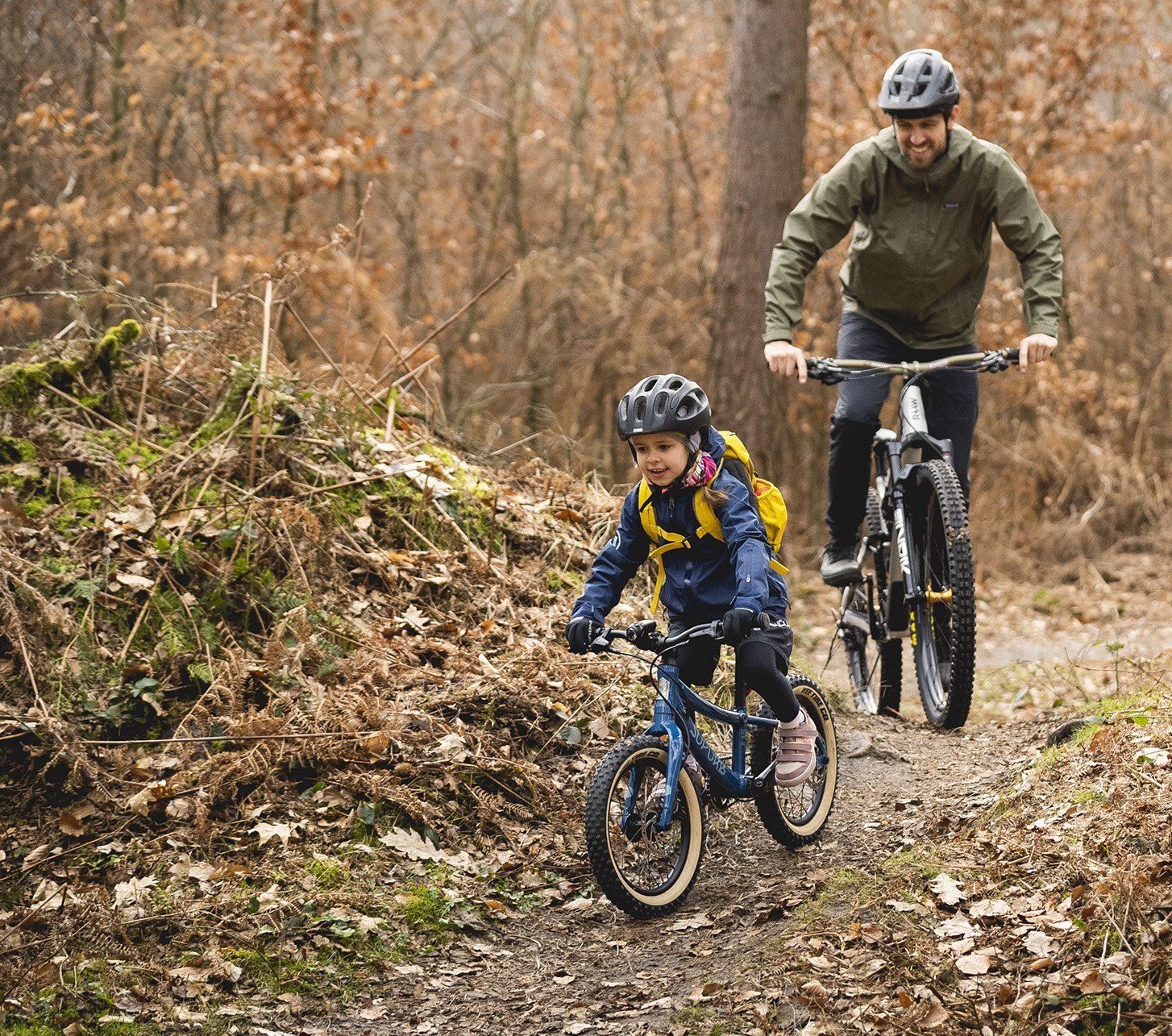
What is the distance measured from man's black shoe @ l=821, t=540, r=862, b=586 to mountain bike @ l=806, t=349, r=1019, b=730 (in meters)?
0.08

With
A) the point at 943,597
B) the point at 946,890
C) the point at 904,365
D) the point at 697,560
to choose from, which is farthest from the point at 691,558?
the point at 904,365

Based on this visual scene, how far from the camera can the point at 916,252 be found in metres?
6.11

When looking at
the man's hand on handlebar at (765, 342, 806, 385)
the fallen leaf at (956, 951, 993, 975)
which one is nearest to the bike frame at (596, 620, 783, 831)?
the fallen leaf at (956, 951, 993, 975)

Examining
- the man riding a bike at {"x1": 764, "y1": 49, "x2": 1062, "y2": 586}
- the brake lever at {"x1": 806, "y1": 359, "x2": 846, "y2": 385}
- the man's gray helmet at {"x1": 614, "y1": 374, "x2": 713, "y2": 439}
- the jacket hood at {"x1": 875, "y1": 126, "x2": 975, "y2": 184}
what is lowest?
the man's gray helmet at {"x1": 614, "y1": 374, "x2": 713, "y2": 439}

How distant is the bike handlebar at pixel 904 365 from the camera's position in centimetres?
590

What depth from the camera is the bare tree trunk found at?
10797mm

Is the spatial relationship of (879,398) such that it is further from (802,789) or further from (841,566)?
(802,789)

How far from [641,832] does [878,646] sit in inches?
123

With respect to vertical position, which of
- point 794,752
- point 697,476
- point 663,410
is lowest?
point 794,752

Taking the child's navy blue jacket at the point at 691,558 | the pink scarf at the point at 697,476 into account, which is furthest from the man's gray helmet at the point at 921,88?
the pink scarf at the point at 697,476

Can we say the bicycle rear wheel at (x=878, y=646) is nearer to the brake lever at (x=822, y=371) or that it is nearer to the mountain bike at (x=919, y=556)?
the mountain bike at (x=919, y=556)

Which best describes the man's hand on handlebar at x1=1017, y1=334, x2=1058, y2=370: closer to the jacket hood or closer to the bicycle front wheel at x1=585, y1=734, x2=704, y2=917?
the jacket hood

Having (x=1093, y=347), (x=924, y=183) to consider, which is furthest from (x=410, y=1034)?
(x=1093, y=347)

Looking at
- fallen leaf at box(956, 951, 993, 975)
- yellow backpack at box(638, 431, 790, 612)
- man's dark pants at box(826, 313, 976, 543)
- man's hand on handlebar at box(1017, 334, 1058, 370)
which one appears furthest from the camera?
man's dark pants at box(826, 313, 976, 543)
